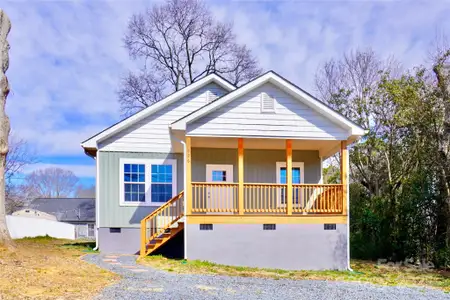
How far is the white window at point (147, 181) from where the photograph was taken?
527 inches

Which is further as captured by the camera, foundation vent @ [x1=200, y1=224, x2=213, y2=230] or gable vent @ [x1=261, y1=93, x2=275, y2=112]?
gable vent @ [x1=261, y1=93, x2=275, y2=112]

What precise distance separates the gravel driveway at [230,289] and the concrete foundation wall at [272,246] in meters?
1.98

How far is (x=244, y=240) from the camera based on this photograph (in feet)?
36.3

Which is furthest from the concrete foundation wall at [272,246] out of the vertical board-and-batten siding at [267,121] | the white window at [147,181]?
the white window at [147,181]

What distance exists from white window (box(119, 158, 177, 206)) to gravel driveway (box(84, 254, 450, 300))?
412 cm

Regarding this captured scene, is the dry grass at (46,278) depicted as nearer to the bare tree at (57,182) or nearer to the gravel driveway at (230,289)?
the gravel driveway at (230,289)

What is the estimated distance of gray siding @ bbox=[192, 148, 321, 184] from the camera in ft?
44.7

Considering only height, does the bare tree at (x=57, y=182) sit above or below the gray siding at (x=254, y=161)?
below

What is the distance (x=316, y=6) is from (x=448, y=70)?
16.4ft

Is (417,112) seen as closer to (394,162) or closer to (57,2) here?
(394,162)

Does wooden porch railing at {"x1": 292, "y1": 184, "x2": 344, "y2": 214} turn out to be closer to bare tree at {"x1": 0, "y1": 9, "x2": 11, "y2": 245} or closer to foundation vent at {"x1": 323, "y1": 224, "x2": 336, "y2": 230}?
foundation vent at {"x1": 323, "y1": 224, "x2": 336, "y2": 230}

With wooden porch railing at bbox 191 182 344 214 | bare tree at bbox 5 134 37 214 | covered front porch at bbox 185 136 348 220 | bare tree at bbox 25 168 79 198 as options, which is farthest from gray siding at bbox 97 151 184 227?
bare tree at bbox 25 168 79 198

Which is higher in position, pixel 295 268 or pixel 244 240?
pixel 244 240

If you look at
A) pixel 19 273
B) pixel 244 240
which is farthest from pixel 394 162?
pixel 19 273
